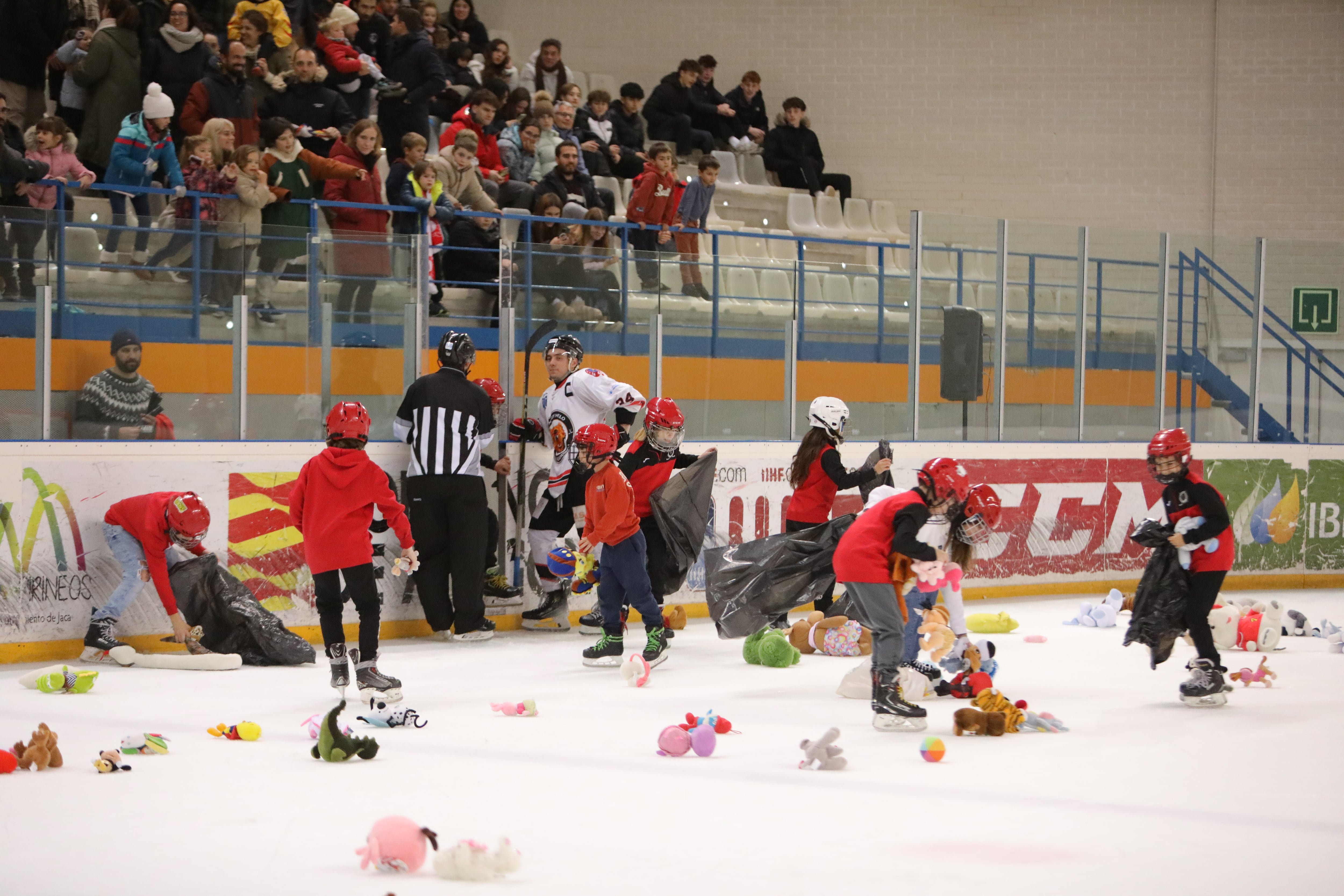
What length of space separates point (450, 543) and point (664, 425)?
144 centimetres

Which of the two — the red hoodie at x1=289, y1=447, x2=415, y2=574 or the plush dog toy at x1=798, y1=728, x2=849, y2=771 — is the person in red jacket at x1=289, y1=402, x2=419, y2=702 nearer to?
the red hoodie at x1=289, y1=447, x2=415, y2=574

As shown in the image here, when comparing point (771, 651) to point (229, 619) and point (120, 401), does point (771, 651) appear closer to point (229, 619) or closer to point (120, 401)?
point (229, 619)

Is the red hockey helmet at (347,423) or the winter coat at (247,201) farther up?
the winter coat at (247,201)

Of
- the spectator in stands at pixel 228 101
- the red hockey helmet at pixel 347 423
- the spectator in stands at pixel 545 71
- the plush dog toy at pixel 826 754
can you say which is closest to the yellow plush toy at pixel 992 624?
the plush dog toy at pixel 826 754

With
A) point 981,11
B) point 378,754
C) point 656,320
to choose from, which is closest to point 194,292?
point 656,320

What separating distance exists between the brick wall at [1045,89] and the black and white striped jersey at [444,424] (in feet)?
27.6

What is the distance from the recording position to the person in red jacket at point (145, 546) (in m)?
7.56

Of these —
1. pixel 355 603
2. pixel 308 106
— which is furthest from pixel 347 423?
pixel 308 106

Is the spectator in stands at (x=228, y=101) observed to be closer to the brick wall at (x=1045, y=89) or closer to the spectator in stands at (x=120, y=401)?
the spectator in stands at (x=120, y=401)

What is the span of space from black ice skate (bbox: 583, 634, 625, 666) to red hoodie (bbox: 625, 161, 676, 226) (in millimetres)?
4416

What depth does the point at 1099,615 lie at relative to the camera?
9438 millimetres

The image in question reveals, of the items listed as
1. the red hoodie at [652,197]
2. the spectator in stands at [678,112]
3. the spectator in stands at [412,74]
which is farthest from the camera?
the spectator in stands at [678,112]

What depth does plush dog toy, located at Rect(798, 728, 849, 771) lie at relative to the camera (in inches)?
203

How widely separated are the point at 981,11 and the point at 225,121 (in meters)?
Answer: 9.67
